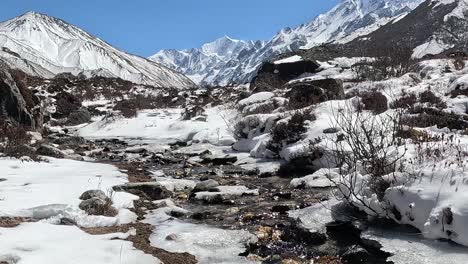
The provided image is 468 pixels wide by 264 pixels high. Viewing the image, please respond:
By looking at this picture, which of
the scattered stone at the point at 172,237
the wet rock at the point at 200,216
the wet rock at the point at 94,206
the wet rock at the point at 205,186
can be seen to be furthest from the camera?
the wet rock at the point at 205,186

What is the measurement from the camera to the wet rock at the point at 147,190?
10.8 meters

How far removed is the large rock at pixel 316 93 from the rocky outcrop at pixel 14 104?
428 inches

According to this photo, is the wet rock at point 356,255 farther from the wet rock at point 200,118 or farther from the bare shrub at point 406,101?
the wet rock at point 200,118

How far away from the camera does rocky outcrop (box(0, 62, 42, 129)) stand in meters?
19.2

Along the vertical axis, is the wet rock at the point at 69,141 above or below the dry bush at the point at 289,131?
below

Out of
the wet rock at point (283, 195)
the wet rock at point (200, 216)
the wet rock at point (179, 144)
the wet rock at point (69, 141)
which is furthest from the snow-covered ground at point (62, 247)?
the wet rock at point (69, 141)

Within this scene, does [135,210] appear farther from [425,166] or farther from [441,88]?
[441,88]

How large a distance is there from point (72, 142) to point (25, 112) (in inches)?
103

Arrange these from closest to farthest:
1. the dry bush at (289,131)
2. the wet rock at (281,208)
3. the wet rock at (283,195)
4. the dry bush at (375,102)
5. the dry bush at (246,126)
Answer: the wet rock at (281,208) < the wet rock at (283,195) < the dry bush at (289,131) < the dry bush at (375,102) < the dry bush at (246,126)

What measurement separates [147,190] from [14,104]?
36.6 ft

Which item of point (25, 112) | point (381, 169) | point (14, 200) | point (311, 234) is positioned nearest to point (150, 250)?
point (311, 234)

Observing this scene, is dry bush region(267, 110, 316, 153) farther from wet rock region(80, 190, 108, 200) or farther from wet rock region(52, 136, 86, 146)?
wet rock region(52, 136, 86, 146)

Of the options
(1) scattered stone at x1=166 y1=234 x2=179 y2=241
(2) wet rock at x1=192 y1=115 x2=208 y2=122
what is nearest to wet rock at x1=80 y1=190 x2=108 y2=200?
(1) scattered stone at x1=166 y1=234 x2=179 y2=241

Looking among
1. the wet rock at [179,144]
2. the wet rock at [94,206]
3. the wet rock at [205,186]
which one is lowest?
the wet rock at [94,206]
